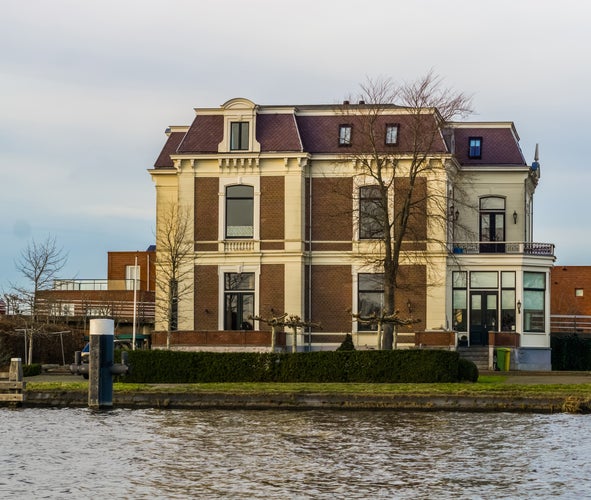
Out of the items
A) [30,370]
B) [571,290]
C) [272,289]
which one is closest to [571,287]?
[571,290]

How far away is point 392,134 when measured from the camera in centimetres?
5372

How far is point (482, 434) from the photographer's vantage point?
26.0 meters

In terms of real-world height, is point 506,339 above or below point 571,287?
below

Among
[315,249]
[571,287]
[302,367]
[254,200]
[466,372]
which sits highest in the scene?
[254,200]

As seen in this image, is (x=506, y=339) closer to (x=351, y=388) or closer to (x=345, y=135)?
(x=345, y=135)

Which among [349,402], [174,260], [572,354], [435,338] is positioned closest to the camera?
[349,402]

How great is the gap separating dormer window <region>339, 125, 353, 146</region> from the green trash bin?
1206cm

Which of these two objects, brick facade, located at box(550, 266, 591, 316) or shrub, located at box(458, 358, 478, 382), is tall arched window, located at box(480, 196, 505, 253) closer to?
shrub, located at box(458, 358, 478, 382)

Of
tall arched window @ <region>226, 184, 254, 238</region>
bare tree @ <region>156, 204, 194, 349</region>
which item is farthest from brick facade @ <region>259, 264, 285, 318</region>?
bare tree @ <region>156, 204, 194, 349</region>

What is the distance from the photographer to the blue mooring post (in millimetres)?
31688

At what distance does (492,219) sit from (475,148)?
12.6 ft

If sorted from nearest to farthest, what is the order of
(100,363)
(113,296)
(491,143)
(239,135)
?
(100,363) → (239,135) → (491,143) → (113,296)

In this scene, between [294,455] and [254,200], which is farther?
[254,200]

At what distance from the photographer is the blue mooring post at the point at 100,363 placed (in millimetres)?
31688
